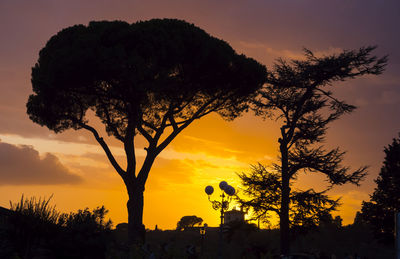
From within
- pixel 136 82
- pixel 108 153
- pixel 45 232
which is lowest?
pixel 45 232

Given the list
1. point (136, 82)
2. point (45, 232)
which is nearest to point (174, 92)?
point (136, 82)

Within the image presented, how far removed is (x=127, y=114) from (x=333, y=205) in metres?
13.1

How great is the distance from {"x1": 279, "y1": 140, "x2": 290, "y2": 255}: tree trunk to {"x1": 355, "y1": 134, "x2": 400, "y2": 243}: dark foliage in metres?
8.19

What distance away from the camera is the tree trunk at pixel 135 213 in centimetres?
2564

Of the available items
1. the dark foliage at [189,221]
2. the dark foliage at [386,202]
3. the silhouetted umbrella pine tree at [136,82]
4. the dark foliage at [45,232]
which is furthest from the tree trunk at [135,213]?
the dark foliage at [189,221]

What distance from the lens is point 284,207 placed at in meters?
28.1

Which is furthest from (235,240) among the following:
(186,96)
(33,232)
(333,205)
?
(33,232)

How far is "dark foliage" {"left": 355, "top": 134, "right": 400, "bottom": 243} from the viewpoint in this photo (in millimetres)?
32438

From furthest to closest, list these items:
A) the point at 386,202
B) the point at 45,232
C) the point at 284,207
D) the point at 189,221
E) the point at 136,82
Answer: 1. the point at 189,221
2. the point at 386,202
3. the point at 284,207
4. the point at 136,82
5. the point at 45,232

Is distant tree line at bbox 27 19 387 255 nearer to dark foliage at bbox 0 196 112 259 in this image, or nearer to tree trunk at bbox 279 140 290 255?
tree trunk at bbox 279 140 290 255

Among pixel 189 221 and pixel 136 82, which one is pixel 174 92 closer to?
pixel 136 82

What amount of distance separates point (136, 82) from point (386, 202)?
19.1 m

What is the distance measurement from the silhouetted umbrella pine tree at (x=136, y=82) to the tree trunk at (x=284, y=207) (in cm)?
402

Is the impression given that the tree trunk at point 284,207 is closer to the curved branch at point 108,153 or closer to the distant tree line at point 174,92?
the distant tree line at point 174,92
